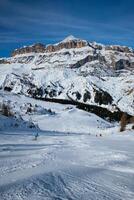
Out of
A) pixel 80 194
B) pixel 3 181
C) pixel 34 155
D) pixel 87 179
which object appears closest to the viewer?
pixel 80 194

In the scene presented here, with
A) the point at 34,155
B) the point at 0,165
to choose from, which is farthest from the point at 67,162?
the point at 0,165

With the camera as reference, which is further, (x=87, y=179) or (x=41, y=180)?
(x=87, y=179)

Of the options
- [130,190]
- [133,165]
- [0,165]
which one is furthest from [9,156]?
[130,190]

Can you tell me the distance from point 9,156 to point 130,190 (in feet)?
16.5

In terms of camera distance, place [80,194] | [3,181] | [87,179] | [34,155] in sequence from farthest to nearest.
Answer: [34,155]
[87,179]
[3,181]
[80,194]

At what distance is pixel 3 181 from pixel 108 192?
7.95 feet

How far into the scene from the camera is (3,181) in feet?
26.0

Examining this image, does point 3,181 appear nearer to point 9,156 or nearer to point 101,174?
point 101,174

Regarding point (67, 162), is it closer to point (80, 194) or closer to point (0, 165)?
point (0, 165)

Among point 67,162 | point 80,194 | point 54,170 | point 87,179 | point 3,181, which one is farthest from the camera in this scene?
point 67,162

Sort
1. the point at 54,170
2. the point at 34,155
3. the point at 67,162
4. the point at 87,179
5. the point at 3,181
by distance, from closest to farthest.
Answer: the point at 3,181 < the point at 87,179 < the point at 54,170 < the point at 67,162 < the point at 34,155

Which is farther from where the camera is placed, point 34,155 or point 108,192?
point 34,155

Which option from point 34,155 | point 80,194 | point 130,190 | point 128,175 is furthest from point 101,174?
point 34,155

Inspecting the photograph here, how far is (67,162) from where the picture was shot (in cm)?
1132
